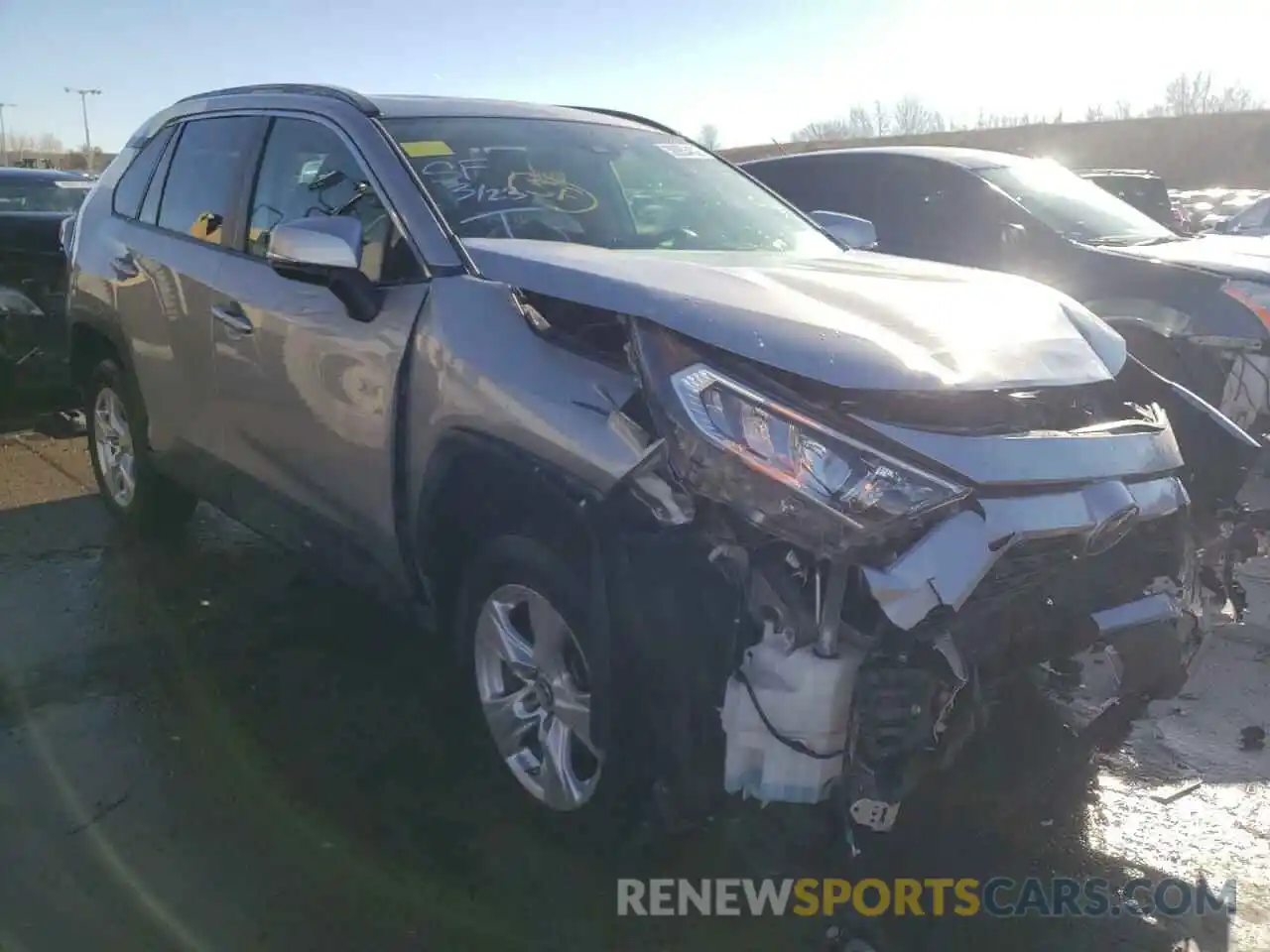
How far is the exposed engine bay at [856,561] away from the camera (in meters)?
2.21

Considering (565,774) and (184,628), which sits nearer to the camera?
(565,774)

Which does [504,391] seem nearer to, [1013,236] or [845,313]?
[845,313]

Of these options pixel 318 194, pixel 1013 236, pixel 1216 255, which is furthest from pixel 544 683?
pixel 1216 255

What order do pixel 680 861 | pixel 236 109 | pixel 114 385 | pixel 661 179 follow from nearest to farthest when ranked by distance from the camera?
pixel 680 861
pixel 661 179
pixel 236 109
pixel 114 385

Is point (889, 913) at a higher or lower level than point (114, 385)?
lower

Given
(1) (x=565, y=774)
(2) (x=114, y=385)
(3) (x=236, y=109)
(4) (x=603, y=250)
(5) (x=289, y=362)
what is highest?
(3) (x=236, y=109)

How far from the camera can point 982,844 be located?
300 centimetres

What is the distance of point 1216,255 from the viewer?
257 inches

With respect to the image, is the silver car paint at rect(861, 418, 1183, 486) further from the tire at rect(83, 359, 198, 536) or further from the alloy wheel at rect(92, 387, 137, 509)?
the alloy wheel at rect(92, 387, 137, 509)

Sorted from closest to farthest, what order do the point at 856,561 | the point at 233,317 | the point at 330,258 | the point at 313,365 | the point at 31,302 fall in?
the point at 856,561
the point at 330,258
the point at 313,365
the point at 233,317
the point at 31,302

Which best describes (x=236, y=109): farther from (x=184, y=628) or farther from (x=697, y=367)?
(x=697, y=367)

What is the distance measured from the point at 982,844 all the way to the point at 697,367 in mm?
1561

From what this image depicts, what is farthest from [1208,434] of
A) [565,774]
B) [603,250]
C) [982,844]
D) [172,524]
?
[172,524]

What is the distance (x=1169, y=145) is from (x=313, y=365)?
60.1 meters
